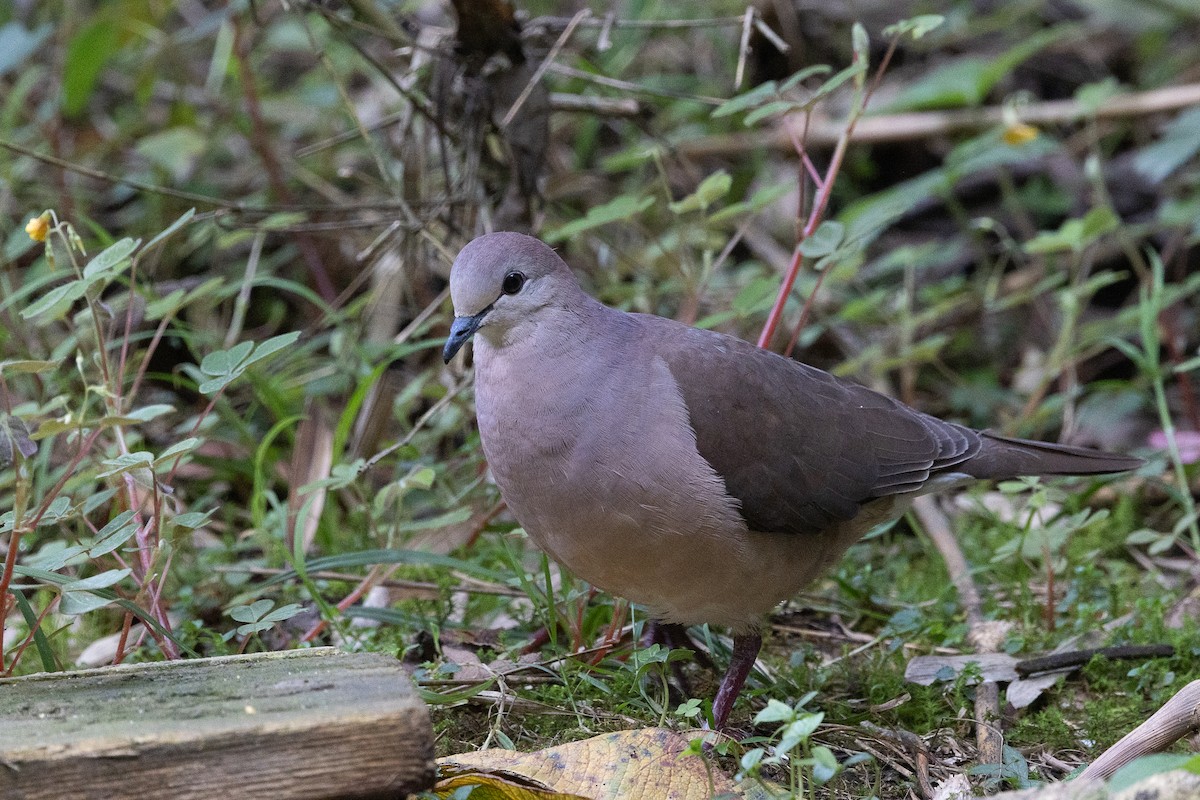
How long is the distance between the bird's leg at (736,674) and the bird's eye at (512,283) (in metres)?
0.97

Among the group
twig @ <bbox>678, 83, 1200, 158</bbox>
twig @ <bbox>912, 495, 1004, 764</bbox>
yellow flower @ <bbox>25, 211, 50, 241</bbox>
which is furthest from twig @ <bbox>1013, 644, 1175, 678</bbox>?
twig @ <bbox>678, 83, 1200, 158</bbox>

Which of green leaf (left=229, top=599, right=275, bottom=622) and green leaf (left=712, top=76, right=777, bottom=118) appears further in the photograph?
green leaf (left=712, top=76, right=777, bottom=118)

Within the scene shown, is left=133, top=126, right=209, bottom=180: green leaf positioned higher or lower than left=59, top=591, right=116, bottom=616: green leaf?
higher

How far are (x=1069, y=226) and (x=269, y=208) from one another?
8.76 feet

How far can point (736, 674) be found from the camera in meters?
2.88

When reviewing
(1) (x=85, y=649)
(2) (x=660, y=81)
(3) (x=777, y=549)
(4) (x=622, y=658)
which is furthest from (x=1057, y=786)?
(2) (x=660, y=81)

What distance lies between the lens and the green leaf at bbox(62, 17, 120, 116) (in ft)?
17.8

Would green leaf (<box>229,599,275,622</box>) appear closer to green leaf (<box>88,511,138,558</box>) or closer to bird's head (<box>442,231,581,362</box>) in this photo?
green leaf (<box>88,511,138,558</box>)

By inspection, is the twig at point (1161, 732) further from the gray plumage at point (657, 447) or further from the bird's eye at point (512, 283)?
the bird's eye at point (512, 283)

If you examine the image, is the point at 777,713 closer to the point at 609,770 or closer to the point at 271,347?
the point at 609,770

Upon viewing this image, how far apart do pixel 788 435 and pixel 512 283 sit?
2.56ft

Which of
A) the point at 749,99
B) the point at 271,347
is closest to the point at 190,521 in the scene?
the point at 271,347

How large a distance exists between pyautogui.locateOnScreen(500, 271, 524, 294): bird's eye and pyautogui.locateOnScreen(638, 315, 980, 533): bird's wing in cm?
36

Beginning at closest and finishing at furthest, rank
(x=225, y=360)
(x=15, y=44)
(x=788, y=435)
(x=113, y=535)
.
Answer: (x=113, y=535)
(x=225, y=360)
(x=788, y=435)
(x=15, y=44)
